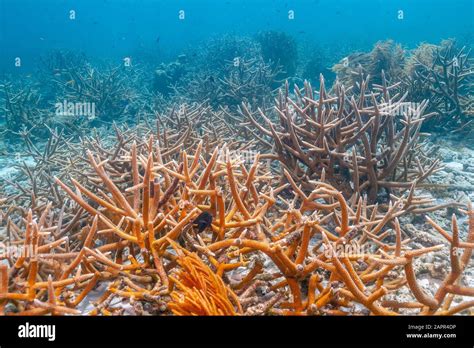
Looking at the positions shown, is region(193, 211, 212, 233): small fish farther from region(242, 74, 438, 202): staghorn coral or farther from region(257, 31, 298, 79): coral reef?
region(257, 31, 298, 79): coral reef

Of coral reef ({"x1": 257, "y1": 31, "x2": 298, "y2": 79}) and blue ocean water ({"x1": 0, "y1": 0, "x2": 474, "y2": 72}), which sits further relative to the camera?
blue ocean water ({"x1": 0, "y1": 0, "x2": 474, "y2": 72})

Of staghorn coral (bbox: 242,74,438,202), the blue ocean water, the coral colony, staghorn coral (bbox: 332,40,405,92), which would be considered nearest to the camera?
the coral colony

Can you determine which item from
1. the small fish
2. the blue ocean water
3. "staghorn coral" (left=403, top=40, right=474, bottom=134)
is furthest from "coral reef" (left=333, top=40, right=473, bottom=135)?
the blue ocean water

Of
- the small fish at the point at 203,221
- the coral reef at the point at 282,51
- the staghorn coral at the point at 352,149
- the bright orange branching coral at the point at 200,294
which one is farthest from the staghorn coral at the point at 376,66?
the bright orange branching coral at the point at 200,294

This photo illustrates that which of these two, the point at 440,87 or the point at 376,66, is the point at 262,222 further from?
the point at 376,66

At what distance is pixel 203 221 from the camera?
258cm

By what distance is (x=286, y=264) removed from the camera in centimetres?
193

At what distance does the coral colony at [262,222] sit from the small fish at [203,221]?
0.04 feet

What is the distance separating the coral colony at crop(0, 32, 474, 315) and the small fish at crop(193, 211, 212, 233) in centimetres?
1

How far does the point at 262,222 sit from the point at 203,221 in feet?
1.46

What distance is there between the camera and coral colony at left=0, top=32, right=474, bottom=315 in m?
1.89

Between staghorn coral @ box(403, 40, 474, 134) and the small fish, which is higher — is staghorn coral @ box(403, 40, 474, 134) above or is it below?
above
